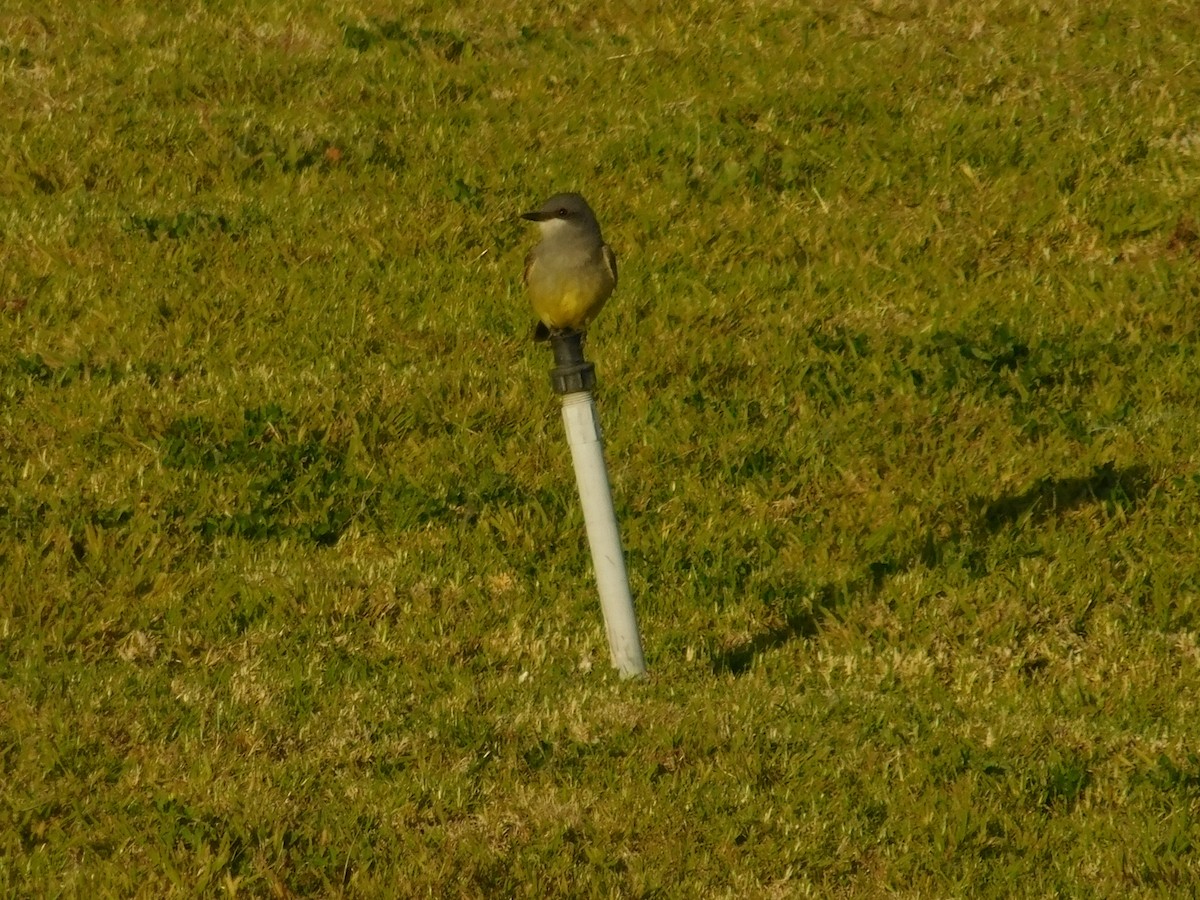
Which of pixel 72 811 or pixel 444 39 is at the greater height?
pixel 444 39

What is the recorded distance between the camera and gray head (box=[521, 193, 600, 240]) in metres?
8.50

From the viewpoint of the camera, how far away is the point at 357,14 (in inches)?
661

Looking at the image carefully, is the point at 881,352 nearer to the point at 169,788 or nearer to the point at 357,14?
the point at 169,788

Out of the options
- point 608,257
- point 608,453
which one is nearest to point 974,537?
point 608,453

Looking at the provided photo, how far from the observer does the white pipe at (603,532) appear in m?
8.08

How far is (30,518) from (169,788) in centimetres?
293

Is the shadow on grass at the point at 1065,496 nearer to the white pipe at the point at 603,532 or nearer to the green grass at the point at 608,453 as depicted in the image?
the green grass at the point at 608,453

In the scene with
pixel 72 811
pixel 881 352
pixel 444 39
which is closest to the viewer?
pixel 72 811

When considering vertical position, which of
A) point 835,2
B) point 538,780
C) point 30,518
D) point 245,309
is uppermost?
point 835,2

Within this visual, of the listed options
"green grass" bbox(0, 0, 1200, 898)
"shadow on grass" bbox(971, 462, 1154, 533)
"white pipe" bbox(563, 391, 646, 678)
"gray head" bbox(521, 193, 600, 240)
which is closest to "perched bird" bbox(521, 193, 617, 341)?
"gray head" bbox(521, 193, 600, 240)

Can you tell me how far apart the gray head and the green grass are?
83.3 inches

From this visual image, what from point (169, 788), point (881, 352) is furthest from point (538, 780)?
point (881, 352)

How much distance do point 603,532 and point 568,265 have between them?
1387 mm

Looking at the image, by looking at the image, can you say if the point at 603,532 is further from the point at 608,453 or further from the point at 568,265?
the point at 608,453
